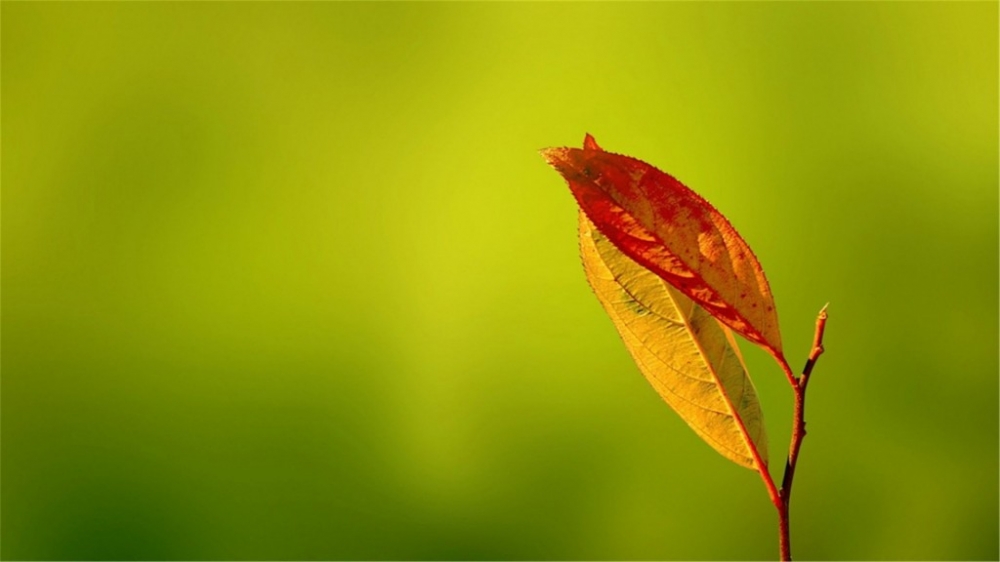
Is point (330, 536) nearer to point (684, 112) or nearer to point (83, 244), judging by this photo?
point (83, 244)

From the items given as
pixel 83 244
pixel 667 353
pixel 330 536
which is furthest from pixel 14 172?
pixel 667 353

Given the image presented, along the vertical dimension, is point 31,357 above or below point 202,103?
below

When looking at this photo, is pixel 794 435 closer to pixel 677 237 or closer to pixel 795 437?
pixel 795 437

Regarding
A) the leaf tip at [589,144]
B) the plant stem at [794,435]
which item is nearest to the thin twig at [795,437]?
the plant stem at [794,435]

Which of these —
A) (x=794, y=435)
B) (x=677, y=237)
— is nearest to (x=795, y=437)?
(x=794, y=435)

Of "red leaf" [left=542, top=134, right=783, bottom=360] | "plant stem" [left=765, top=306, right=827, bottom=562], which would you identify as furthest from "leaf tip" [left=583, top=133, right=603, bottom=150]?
"plant stem" [left=765, top=306, right=827, bottom=562]

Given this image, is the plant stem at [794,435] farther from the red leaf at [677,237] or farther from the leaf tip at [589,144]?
the leaf tip at [589,144]

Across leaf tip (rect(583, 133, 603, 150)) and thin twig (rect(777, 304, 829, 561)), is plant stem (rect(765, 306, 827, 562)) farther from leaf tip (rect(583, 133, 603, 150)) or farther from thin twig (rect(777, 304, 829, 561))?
leaf tip (rect(583, 133, 603, 150))
